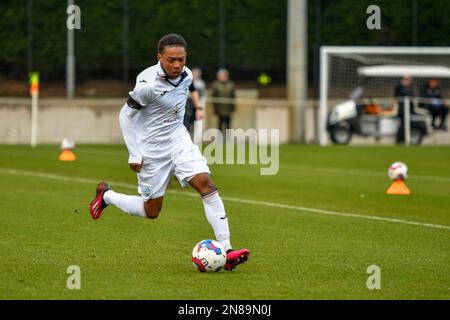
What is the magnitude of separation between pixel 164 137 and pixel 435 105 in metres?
23.1

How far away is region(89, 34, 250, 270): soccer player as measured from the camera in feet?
32.7

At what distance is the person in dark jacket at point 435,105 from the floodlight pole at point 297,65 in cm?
342

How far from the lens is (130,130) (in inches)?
409

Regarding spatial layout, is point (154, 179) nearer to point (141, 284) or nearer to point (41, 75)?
point (141, 284)

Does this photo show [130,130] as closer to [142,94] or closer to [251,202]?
[142,94]

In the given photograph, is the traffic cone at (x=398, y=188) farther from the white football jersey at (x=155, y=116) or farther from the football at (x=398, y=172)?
the white football jersey at (x=155, y=116)

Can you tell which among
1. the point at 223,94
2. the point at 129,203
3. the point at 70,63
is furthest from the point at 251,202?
the point at 70,63

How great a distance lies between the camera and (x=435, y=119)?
32688 mm

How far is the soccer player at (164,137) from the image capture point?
996 cm

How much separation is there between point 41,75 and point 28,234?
23723 millimetres

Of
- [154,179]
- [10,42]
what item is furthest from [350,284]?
[10,42]

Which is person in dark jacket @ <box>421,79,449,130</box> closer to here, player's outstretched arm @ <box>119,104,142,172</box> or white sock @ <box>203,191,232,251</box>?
player's outstretched arm @ <box>119,104,142,172</box>

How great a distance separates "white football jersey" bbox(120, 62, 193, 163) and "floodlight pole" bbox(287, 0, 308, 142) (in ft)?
70.2
